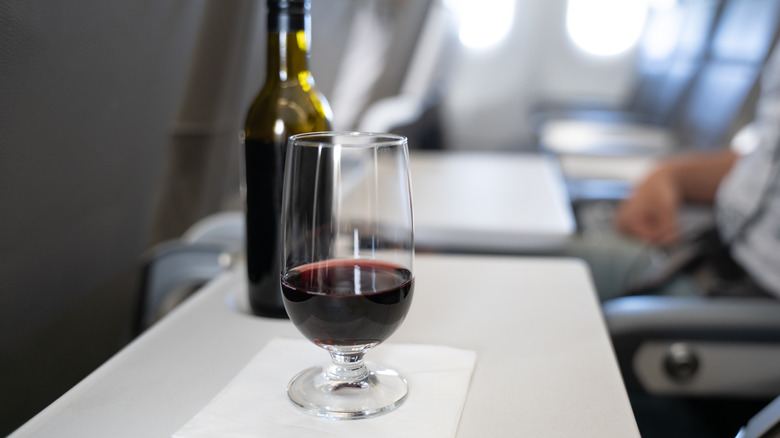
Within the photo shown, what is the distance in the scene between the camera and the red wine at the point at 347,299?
0.47 m

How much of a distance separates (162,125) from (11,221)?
1.05ft

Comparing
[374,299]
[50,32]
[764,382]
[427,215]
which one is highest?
[50,32]

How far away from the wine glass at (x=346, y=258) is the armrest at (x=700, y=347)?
0.45m

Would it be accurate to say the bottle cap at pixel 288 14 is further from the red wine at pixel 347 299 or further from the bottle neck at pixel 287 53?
the red wine at pixel 347 299

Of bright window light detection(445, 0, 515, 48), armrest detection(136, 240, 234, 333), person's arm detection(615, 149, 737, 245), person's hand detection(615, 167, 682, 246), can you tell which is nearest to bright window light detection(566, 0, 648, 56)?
bright window light detection(445, 0, 515, 48)

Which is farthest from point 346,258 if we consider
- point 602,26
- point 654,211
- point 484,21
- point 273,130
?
point 602,26

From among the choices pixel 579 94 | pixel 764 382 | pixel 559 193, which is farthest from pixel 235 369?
pixel 579 94

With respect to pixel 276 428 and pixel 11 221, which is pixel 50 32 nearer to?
pixel 11 221

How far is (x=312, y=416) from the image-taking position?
1.57 ft

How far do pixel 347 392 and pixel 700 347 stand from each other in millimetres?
541

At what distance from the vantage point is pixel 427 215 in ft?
4.15

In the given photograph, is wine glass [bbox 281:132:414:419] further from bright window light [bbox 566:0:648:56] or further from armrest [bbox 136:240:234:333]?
bright window light [bbox 566:0:648:56]

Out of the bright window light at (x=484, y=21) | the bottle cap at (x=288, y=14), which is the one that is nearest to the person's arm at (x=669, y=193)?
the bottle cap at (x=288, y=14)

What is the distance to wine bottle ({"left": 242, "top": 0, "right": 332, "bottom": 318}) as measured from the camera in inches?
25.5
